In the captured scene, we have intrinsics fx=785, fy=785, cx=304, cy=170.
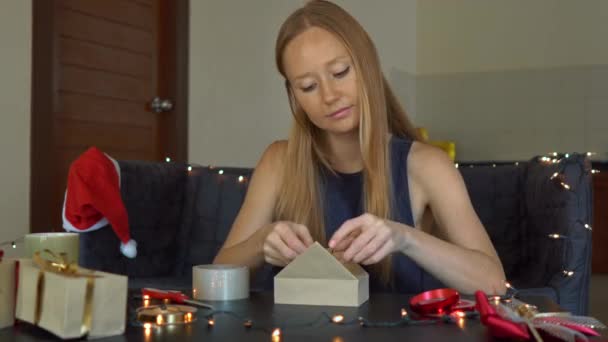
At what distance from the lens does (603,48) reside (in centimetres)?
468

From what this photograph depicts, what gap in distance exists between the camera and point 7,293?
83 centimetres

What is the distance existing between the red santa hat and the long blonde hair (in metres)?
0.49

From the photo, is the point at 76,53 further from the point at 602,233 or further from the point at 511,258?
the point at 602,233

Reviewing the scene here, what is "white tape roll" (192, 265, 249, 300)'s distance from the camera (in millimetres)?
1014

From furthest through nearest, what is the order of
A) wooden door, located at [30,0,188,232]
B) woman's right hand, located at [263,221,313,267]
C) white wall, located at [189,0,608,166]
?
white wall, located at [189,0,608,166] → wooden door, located at [30,0,188,232] → woman's right hand, located at [263,221,313,267]

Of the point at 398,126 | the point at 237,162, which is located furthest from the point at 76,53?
the point at 398,126

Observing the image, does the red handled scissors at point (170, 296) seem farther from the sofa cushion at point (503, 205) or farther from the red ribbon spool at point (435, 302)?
the sofa cushion at point (503, 205)

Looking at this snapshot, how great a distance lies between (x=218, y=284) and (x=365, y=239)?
20 cm

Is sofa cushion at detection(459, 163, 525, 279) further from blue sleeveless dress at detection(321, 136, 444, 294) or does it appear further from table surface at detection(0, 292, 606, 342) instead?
table surface at detection(0, 292, 606, 342)

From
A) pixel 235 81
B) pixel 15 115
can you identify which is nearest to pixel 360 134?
pixel 15 115

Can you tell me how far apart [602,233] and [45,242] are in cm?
352

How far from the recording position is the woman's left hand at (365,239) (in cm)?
103

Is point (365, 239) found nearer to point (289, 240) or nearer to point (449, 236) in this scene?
point (289, 240)

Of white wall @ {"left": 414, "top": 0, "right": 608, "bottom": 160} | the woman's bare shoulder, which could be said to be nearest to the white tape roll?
the woman's bare shoulder
